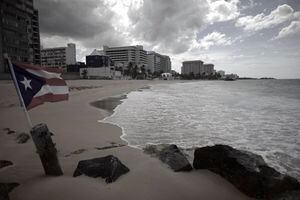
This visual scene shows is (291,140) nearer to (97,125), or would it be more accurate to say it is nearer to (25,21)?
(97,125)

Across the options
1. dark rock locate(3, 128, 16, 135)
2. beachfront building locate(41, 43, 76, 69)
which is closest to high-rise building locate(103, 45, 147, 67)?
beachfront building locate(41, 43, 76, 69)

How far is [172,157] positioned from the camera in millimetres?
6004

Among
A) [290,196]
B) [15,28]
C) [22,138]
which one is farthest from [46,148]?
[15,28]

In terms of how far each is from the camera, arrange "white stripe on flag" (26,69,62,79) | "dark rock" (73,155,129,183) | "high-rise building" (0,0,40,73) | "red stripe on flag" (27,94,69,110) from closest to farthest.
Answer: "dark rock" (73,155,129,183) < "red stripe on flag" (27,94,69,110) < "white stripe on flag" (26,69,62,79) < "high-rise building" (0,0,40,73)

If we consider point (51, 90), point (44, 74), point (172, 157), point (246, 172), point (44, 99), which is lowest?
point (172, 157)

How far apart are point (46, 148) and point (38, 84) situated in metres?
1.48

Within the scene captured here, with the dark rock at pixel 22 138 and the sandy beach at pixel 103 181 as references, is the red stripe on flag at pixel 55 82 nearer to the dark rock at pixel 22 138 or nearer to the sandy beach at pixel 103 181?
the sandy beach at pixel 103 181

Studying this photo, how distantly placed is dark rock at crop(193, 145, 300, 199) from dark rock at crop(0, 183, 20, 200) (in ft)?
12.9

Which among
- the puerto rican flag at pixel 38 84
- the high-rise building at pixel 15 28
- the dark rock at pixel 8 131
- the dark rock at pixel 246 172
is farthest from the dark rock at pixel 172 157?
the high-rise building at pixel 15 28

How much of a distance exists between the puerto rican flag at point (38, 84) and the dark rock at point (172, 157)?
9.55 feet

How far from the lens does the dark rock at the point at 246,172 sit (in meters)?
4.37

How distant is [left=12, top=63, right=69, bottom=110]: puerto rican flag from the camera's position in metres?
4.96

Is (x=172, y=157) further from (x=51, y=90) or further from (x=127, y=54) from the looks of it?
(x=127, y=54)

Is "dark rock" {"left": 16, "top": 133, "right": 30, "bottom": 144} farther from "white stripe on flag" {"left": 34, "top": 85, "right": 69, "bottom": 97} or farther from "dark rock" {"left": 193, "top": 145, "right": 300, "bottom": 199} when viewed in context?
"dark rock" {"left": 193, "top": 145, "right": 300, "bottom": 199}
